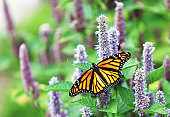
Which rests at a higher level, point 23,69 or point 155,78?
point 23,69

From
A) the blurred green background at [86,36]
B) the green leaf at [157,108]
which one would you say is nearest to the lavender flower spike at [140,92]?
the green leaf at [157,108]

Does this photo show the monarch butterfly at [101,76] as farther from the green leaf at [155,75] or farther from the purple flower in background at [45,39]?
the purple flower in background at [45,39]

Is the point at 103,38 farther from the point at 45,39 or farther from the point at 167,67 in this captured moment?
the point at 45,39

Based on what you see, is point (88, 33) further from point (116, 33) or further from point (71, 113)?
point (116, 33)

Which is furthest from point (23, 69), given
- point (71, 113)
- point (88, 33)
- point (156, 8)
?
point (156, 8)

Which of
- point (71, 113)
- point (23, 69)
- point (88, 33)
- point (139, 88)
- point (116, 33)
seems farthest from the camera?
point (88, 33)

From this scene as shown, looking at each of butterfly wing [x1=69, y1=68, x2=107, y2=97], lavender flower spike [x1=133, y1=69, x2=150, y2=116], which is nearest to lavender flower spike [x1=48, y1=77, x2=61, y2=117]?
butterfly wing [x1=69, y1=68, x2=107, y2=97]

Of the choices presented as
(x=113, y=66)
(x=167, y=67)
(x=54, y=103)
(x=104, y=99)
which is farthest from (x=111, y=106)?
(x=167, y=67)
